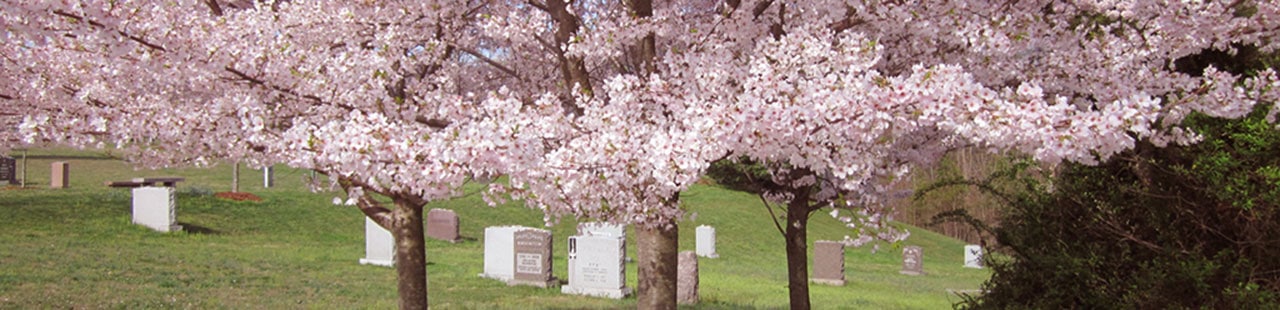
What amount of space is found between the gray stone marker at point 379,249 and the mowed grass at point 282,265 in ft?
1.31

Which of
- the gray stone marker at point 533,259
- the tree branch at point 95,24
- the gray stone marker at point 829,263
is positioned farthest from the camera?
the gray stone marker at point 829,263

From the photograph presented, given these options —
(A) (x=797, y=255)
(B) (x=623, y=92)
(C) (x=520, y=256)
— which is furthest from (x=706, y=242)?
(B) (x=623, y=92)

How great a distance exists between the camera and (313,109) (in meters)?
7.22

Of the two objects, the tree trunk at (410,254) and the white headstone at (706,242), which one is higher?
the tree trunk at (410,254)

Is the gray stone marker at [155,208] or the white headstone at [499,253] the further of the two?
the gray stone marker at [155,208]

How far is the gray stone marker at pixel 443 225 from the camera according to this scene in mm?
25188

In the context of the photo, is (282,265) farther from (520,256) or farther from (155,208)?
(155,208)

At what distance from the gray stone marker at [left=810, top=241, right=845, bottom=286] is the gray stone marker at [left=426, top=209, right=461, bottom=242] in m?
9.66

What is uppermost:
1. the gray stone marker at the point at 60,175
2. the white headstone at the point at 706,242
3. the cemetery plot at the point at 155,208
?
the gray stone marker at the point at 60,175

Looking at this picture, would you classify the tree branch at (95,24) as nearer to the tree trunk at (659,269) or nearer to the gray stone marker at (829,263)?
the tree trunk at (659,269)

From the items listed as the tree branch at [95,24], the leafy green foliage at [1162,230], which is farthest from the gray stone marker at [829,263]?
the tree branch at [95,24]

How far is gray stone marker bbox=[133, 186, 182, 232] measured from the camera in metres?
20.4

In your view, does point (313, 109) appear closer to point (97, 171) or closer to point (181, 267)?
point (181, 267)

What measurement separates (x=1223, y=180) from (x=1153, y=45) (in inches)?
45.9
